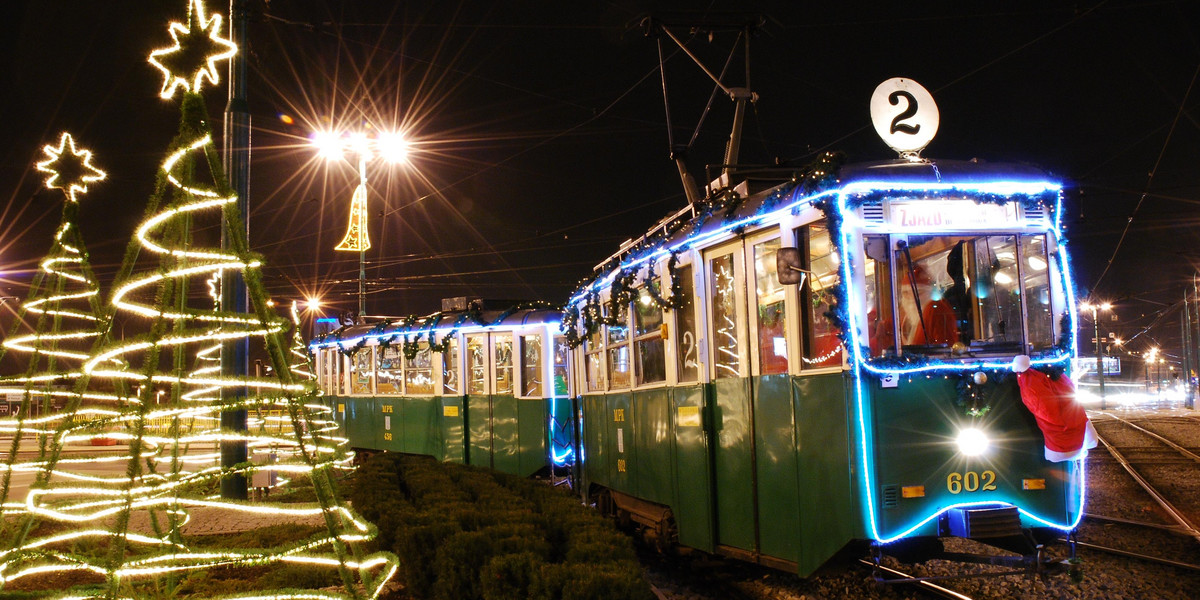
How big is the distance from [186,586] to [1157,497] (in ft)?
38.5

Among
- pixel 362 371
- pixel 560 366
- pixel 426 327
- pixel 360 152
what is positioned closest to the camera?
pixel 560 366

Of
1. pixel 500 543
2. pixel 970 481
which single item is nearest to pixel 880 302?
pixel 970 481

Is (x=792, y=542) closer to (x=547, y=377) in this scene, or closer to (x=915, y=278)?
(x=915, y=278)

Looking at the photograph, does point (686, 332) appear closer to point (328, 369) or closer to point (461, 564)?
point (461, 564)

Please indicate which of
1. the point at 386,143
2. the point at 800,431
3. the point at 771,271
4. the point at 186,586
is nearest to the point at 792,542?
the point at 800,431

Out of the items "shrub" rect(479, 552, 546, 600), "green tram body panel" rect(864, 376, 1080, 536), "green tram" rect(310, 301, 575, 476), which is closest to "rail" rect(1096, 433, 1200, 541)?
"green tram body panel" rect(864, 376, 1080, 536)

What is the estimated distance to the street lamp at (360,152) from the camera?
18250 millimetres

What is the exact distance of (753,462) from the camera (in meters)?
6.83

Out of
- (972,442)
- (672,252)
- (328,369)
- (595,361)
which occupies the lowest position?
(972,442)

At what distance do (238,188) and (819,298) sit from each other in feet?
23.0

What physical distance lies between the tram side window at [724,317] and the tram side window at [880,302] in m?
1.35

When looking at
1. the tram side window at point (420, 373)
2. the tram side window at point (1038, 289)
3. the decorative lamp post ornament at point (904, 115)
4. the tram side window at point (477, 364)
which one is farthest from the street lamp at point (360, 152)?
the tram side window at point (1038, 289)

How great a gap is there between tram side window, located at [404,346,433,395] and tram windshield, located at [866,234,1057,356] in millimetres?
11839

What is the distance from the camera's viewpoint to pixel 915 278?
5.95m
